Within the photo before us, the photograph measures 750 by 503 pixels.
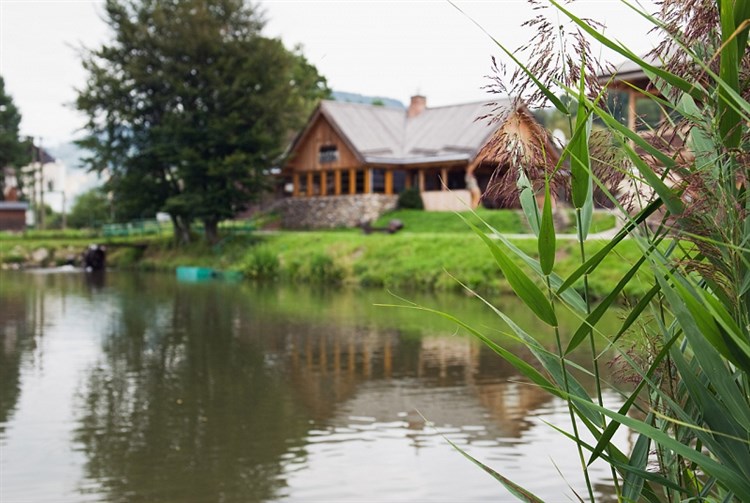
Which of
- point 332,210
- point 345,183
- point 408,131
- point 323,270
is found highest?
point 408,131

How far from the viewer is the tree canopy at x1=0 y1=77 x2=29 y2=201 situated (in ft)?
205

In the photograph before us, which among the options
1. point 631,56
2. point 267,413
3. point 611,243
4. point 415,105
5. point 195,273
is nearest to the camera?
point 631,56

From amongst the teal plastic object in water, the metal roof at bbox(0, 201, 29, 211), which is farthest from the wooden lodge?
the metal roof at bbox(0, 201, 29, 211)

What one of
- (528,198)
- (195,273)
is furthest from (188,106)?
(528,198)

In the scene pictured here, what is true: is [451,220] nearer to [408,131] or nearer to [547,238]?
[408,131]

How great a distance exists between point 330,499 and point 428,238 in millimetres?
23625

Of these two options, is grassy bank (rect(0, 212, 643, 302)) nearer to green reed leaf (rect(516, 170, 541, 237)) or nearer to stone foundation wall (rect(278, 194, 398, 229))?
stone foundation wall (rect(278, 194, 398, 229))

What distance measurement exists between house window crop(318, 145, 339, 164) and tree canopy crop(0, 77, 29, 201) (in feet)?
86.1

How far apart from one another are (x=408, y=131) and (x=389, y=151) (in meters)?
2.62

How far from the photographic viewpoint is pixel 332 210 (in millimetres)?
44844

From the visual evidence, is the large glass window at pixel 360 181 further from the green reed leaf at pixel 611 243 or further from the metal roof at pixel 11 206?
the green reed leaf at pixel 611 243

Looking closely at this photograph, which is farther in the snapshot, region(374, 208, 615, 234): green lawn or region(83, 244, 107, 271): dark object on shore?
region(83, 244, 107, 271): dark object on shore

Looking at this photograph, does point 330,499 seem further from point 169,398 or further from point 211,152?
point 211,152

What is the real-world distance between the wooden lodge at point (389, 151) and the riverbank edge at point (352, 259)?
652 cm
